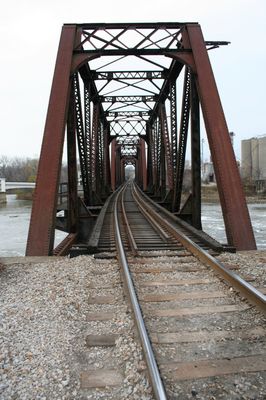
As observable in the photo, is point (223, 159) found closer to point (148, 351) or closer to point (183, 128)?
point (183, 128)

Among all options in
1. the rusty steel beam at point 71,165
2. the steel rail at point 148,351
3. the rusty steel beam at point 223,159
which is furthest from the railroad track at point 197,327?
the rusty steel beam at point 71,165

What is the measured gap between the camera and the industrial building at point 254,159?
183 feet

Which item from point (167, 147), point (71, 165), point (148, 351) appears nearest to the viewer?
point (148, 351)

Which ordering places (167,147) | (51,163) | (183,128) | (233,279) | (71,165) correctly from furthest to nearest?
(167,147) < (183,128) < (71,165) < (51,163) < (233,279)

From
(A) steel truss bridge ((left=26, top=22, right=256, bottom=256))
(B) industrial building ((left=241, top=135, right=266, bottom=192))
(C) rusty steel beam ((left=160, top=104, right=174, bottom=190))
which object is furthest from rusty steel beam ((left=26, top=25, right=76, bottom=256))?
(B) industrial building ((left=241, top=135, right=266, bottom=192))

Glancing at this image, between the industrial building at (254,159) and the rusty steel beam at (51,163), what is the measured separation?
49.0 metres

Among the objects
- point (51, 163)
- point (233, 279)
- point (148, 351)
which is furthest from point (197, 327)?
point (51, 163)

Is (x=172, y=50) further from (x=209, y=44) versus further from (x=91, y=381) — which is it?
(x=91, y=381)

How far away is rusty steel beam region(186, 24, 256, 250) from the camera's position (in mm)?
6258

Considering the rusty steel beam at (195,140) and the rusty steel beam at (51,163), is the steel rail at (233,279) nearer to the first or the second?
the rusty steel beam at (51,163)

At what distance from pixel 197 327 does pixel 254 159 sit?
60.4m

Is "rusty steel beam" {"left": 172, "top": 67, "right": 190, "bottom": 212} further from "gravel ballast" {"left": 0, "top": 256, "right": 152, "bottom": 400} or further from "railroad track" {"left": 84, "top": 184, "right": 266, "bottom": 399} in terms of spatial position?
"gravel ballast" {"left": 0, "top": 256, "right": 152, "bottom": 400}

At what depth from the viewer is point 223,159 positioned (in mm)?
6883

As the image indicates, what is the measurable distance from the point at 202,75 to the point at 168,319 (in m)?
6.14
